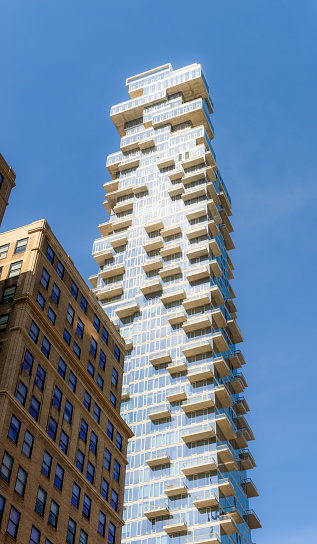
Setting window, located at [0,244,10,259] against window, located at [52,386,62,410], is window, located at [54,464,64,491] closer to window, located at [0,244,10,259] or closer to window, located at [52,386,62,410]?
window, located at [52,386,62,410]

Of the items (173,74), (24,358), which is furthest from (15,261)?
(173,74)

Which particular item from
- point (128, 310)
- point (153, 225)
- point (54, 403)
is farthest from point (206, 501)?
point (153, 225)

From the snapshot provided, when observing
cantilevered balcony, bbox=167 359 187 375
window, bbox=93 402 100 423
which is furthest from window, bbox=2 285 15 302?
cantilevered balcony, bbox=167 359 187 375

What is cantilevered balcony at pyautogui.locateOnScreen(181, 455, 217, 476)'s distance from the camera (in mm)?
99875

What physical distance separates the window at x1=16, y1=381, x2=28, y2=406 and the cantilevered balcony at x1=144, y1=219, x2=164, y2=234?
74817 millimetres

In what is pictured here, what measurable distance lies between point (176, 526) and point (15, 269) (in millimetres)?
45481

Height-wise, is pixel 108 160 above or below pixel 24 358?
above

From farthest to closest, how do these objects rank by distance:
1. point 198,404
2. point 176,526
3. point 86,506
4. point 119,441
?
point 198,404, point 176,526, point 119,441, point 86,506

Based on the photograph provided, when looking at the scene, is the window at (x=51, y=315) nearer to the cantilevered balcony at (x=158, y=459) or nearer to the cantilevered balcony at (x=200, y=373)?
the cantilevered balcony at (x=158, y=459)

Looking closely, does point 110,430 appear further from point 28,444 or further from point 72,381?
point 28,444

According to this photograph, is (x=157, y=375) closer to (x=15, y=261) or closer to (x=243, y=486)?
(x=243, y=486)

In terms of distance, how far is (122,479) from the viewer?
73250 mm

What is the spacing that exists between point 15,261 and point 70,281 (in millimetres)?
6463

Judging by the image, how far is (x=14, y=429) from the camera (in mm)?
56812
